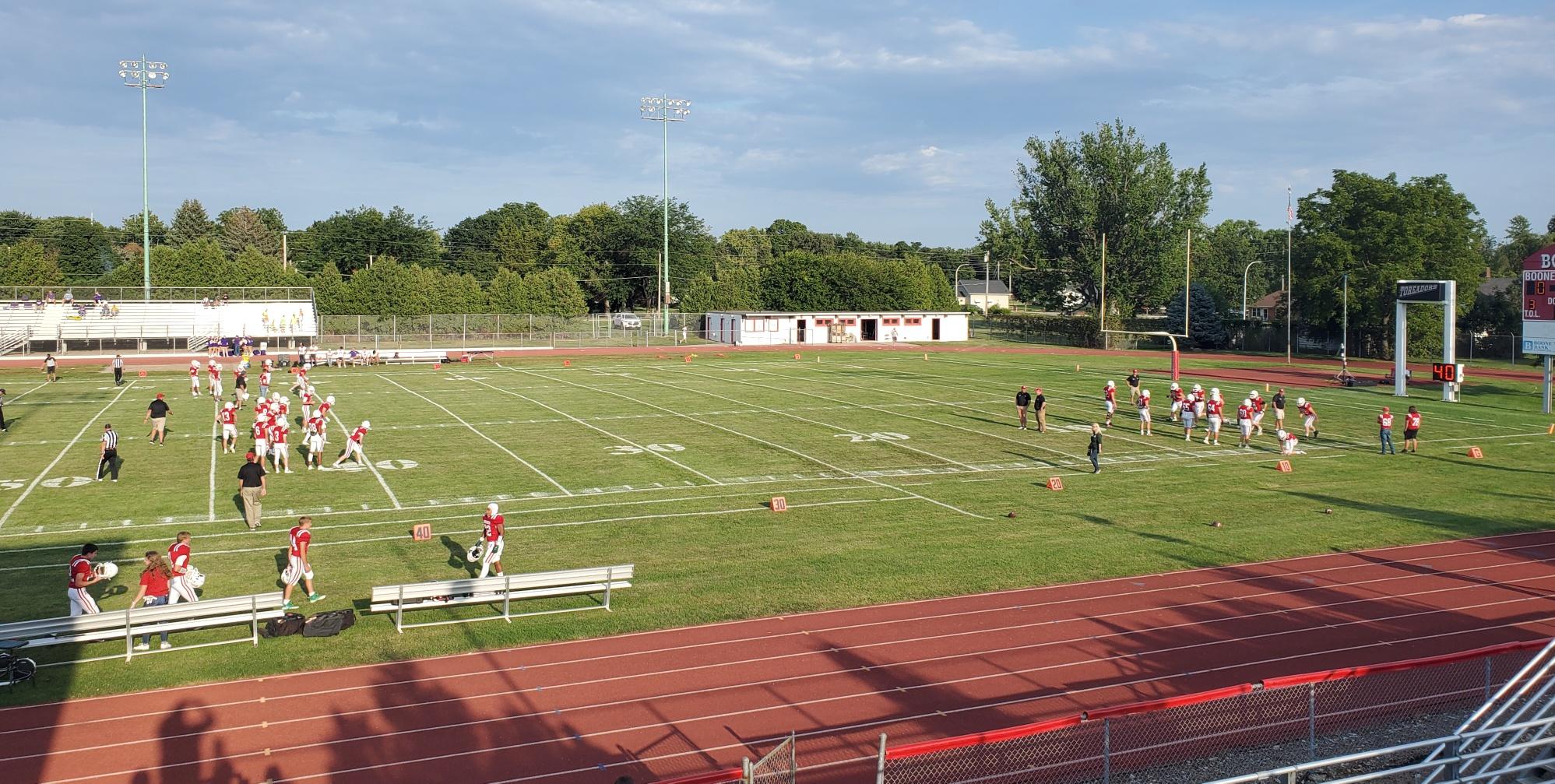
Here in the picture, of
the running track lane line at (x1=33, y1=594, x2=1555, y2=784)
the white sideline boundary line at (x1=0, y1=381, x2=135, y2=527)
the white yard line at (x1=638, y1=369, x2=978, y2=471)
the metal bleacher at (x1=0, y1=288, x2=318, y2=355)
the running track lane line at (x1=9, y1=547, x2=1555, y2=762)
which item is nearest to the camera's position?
the running track lane line at (x1=33, y1=594, x2=1555, y2=784)

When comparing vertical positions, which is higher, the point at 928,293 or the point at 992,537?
the point at 928,293

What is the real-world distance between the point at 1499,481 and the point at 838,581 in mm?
20140

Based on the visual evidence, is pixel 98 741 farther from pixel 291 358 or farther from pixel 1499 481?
pixel 291 358

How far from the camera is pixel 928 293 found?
9738 centimetres

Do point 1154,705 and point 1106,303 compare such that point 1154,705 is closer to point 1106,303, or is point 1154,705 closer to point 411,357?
point 411,357

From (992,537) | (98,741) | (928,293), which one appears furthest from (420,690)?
(928,293)

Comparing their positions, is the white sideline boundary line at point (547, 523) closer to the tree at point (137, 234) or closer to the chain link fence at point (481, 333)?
the chain link fence at point (481, 333)

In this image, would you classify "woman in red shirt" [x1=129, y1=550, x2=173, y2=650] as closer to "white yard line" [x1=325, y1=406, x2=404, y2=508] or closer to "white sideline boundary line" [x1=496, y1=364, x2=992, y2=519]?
"white yard line" [x1=325, y1=406, x2=404, y2=508]

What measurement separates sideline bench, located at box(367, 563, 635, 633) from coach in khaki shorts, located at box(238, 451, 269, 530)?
6.17 metres

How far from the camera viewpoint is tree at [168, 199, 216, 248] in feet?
410

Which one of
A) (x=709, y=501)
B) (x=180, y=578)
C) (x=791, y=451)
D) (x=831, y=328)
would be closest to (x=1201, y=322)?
(x=831, y=328)

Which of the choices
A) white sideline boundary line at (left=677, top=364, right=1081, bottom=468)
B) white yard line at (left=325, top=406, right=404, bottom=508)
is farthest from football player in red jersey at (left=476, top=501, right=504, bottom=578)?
white sideline boundary line at (left=677, top=364, right=1081, bottom=468)

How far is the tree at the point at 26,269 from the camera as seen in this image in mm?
85250

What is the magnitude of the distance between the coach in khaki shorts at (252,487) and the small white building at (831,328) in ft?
194
